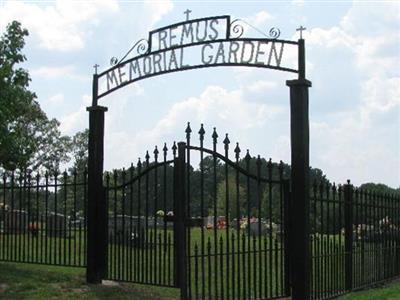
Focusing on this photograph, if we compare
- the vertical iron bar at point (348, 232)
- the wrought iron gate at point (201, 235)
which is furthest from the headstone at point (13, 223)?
the vertical iron bar at point (348, 232)

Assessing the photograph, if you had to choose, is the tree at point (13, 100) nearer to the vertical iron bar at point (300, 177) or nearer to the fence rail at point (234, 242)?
the fence rail at point (234, 242)

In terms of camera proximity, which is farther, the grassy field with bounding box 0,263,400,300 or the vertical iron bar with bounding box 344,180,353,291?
the vertical iron bar with bounding box 344,180,353,291

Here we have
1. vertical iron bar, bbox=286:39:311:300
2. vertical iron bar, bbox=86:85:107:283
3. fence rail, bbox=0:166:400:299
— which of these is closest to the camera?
vertical iron bar, bbox=286:39:311:300

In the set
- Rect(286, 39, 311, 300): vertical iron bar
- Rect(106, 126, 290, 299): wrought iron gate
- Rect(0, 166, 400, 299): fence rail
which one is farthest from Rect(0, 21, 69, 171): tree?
Rect(286, 39, 311, 300): vertical iron bar

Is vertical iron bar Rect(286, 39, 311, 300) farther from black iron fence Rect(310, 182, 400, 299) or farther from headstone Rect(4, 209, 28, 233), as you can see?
headstone Rect(4, 209, 28, 233)

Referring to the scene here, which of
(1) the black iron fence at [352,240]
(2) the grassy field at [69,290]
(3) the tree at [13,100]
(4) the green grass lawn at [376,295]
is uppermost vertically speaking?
(3) the tree at [13,100]

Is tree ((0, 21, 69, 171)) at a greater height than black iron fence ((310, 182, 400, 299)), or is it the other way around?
tree ((0, 21, 69, 171))

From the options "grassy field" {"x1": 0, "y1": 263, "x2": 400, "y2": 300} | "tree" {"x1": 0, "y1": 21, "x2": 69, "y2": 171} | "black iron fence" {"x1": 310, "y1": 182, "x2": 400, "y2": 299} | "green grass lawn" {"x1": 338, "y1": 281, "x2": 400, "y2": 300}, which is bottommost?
"green grass lawn" {"x1": 338, "y1": 281, "x2": 400, "y2": 300}

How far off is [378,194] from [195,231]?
401 cm

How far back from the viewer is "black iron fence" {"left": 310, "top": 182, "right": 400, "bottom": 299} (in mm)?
9320

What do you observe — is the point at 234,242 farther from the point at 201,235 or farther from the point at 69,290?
the point at 69,290

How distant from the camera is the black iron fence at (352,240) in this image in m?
9.32

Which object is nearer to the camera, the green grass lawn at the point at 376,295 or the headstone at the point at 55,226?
the green grass lawn at the point at 376,295

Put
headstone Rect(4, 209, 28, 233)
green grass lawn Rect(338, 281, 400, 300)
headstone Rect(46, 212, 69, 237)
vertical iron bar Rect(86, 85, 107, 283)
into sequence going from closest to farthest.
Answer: green grass lawn Rect(338, 281, 400, 300) < vertical iron bar Rect(86, 85, 107, 283) < headstone Rect(46, 212, 69, 237) < headstone Rect(4, 209, 28, 233)
